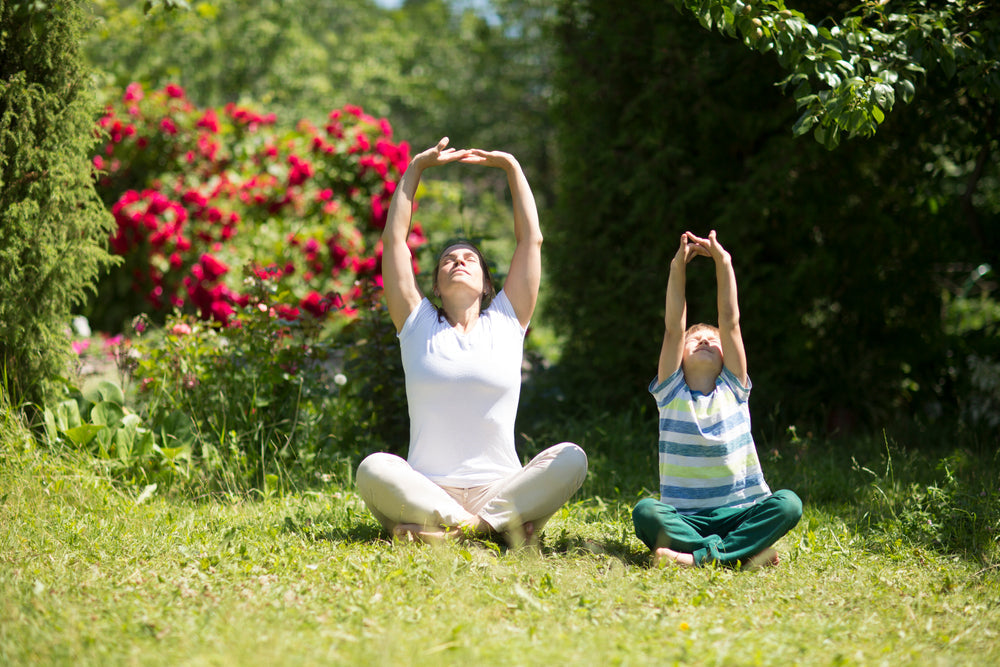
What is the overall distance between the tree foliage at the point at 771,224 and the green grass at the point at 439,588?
141 cm

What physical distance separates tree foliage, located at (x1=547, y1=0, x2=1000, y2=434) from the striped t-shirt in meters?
1.82

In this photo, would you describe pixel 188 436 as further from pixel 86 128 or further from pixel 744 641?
pixel 744 641

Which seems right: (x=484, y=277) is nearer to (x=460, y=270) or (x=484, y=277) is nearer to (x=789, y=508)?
(x=460, y=270)

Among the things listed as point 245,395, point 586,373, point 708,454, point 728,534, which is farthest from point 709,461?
point 245,395

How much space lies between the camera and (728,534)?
10.7 feet

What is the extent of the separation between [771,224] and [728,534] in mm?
2602

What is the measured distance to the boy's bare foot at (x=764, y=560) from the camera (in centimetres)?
321

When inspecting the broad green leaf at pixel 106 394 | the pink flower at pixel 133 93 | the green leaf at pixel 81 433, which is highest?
the pink flower at pixel 133 93

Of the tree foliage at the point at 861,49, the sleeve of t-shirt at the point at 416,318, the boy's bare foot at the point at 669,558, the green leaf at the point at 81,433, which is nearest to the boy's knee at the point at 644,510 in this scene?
the boy's bare foot at the point at 669,558

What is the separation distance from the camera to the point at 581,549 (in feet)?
11.1

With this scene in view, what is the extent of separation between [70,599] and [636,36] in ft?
14.3

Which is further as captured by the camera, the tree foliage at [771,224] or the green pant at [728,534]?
the tree foliage at [771,224]

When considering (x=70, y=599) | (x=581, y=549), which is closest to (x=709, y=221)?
(x=581, y=549)

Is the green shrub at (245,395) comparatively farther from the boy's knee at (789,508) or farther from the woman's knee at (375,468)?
the boy's knee at (789,508)
